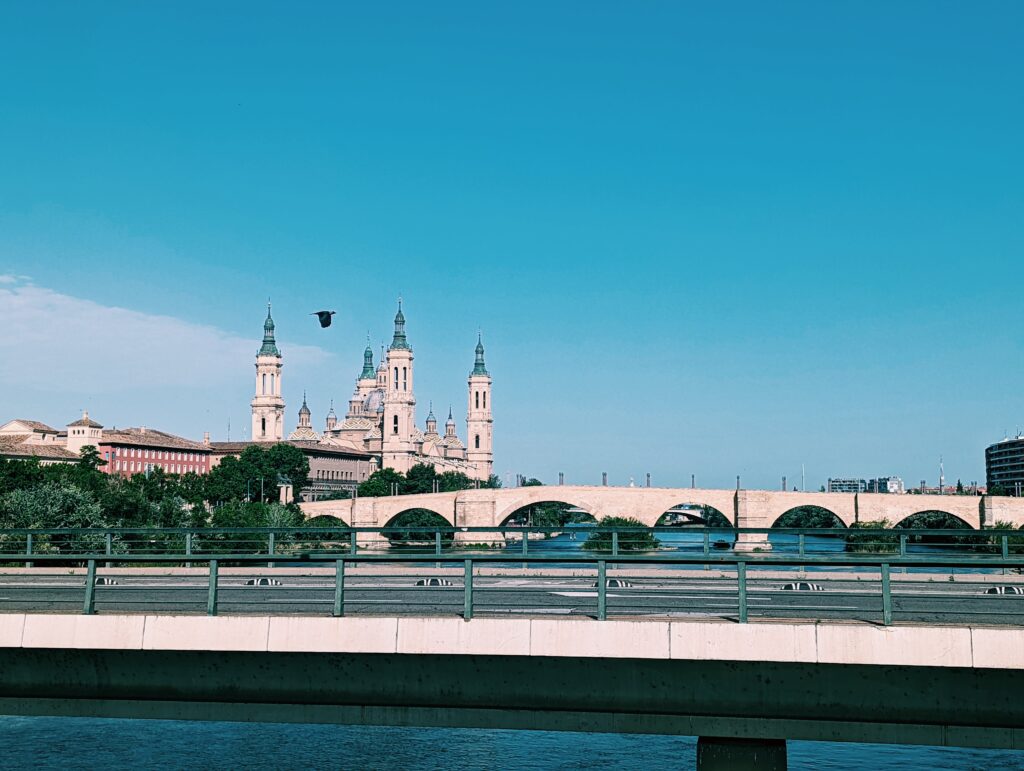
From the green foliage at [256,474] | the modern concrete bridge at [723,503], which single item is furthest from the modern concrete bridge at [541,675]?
the green foliage at [256,474]

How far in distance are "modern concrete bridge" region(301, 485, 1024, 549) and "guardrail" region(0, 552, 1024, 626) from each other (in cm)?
8463

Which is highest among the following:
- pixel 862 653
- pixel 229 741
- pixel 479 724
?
pixel 862 653

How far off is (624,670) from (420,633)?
7.59 ft

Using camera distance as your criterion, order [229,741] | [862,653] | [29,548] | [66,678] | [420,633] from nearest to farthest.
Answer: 1. [862,653]
2. [420,633]
3. [66,678]
4. [29,548]
5. [229,741]

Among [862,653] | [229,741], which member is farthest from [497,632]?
[229,741]

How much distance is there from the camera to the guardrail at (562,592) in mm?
12578

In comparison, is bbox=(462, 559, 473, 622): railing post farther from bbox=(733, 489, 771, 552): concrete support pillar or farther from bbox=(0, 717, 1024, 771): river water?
bbox=(733, 489, 771, 552): concrete support pillar

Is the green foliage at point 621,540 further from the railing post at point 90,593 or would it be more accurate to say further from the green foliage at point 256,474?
the green foliage at point 256,474

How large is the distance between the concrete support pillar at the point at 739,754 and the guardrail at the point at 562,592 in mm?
1321

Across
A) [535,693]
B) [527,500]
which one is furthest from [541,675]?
[527,500]

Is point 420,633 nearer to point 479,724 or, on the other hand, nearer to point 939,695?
Answer: point 479,724

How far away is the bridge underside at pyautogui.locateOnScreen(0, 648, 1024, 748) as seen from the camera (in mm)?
11359

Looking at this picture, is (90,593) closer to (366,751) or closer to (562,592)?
(562,592)

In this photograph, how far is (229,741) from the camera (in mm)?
24438
